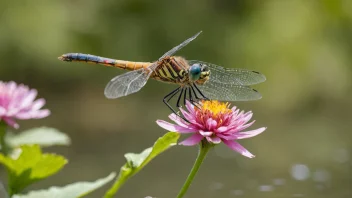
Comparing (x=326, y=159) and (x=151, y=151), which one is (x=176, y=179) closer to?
(x=326, y=159)

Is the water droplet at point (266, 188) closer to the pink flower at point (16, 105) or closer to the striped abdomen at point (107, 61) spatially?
the striped abdomen at point (107, 61)

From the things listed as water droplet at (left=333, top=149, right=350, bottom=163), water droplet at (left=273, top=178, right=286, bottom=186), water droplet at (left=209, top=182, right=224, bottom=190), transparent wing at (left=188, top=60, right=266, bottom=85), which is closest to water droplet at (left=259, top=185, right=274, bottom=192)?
water droplet at (left=273, top=178, right=286, bottom=186)

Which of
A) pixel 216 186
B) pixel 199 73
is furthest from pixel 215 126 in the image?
pixel 216 186

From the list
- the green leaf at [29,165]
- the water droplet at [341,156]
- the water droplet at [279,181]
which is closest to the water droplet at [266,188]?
the water droplet at [279,181]

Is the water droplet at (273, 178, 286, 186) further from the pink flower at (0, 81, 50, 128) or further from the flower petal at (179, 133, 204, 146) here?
the flower petal at (179, 133, 204, 146)

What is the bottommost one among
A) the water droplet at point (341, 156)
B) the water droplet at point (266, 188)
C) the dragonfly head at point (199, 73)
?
the dragonfly head at point (199, 73)

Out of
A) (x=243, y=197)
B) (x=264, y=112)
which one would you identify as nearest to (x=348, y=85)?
(x=264, y=112)

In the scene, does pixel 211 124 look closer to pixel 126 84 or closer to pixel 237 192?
pixel 126 84
